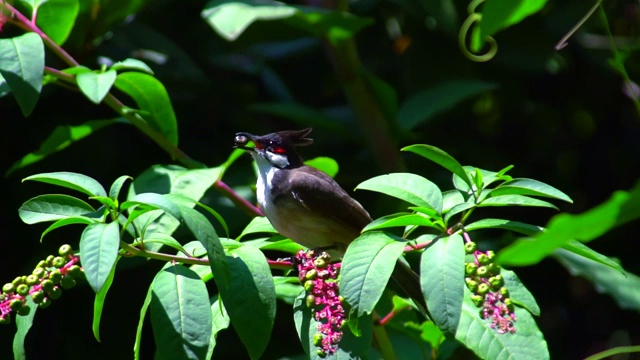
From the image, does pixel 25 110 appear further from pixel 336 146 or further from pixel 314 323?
pixel 336 146

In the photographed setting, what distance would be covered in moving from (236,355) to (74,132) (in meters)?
1.29

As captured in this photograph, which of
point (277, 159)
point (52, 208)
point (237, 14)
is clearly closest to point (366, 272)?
point (52, 208)

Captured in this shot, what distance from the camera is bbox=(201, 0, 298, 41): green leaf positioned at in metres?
3.40

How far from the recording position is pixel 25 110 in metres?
2.33

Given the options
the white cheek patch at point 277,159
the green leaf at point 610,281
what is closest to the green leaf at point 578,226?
the white cheek patch at point 277,159

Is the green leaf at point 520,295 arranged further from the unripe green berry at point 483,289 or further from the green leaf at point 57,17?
the green leaf at point 57,17

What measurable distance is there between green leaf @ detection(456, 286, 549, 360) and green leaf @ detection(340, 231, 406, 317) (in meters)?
0.48

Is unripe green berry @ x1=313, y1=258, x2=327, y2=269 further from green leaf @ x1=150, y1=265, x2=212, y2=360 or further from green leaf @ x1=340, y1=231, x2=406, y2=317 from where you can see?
green leaf @ x1=150, y1=265, x2=212, y2=360

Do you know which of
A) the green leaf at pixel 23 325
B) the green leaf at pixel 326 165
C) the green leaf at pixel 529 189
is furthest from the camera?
the green leaf at pixel 326 165

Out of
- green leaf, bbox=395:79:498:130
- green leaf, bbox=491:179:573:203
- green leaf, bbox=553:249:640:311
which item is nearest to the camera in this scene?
green leaf, bbox=491:179:573:203

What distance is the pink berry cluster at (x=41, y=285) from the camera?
1.90 metres

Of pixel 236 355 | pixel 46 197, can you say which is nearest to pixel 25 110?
pixel 46 197

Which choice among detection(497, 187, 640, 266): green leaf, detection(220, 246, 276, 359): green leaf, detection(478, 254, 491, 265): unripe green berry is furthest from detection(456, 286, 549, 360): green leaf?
detection(497, 187, 640, 266): green leaf

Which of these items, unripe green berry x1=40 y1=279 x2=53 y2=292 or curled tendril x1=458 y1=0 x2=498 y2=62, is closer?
unripe green berry x1=40 y1=279 x2=53 y2=292
